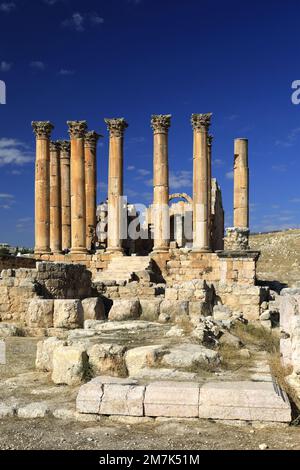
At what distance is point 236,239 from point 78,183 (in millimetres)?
9369

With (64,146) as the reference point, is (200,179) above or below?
below

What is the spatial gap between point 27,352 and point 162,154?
59.8ft

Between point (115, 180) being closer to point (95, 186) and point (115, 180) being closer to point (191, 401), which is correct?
point (95, 186)

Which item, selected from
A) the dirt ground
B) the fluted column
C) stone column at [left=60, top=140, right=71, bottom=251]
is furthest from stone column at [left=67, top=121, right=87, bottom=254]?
the dirt ground

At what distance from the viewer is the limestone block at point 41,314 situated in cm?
1268

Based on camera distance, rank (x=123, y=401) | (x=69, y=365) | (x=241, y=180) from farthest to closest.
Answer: (x=241, y=180)
(x=69, y=365)
(x=123, y=401)

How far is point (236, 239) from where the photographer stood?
25109 mm

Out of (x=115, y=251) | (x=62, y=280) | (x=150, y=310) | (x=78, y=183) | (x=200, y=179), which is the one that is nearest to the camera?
(x=150, y=310)

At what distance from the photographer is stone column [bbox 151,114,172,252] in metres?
27.0

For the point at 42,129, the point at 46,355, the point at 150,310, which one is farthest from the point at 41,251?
the point at 46,355

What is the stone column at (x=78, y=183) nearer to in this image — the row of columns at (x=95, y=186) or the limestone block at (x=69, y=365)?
the row of columns at (x=95, y=186)

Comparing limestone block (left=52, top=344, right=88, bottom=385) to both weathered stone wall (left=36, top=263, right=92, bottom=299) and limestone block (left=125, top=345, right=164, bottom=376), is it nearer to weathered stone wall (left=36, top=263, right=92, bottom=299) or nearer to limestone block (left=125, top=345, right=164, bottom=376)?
limestone block (left=125, top=345, right=164, bottom=376)

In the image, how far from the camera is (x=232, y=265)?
24141mm

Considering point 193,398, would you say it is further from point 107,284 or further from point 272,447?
point 107,284
